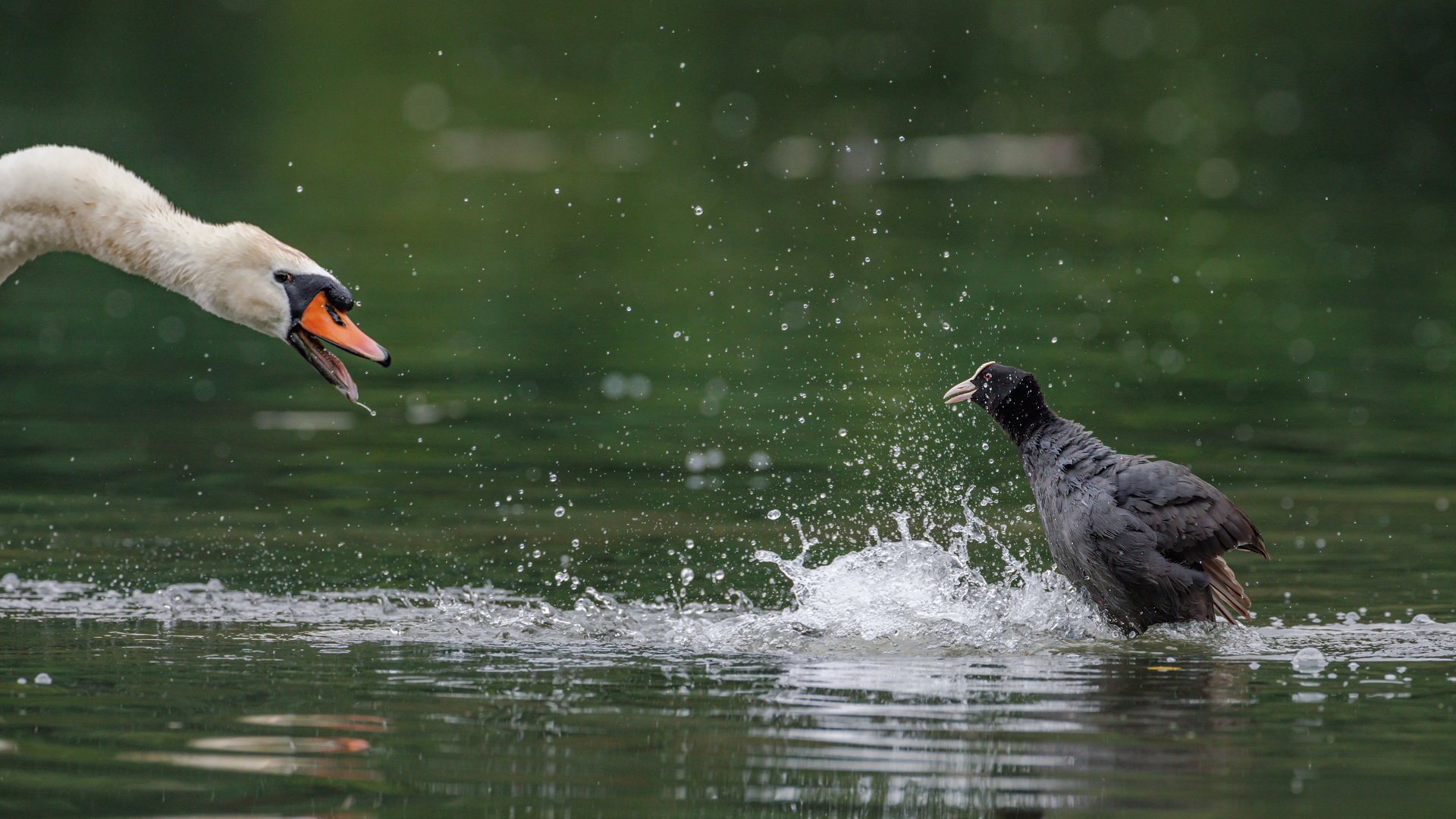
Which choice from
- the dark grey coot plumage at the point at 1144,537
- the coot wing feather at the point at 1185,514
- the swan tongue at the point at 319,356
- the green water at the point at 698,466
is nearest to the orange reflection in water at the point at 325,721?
the green water at the point at 698,466

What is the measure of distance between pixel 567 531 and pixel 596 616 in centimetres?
205

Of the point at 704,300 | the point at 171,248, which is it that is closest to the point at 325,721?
the point at 171,248

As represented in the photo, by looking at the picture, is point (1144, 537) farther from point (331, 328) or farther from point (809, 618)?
point (331, 328)

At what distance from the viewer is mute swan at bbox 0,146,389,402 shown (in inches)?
344

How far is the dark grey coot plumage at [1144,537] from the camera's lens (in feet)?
32.6

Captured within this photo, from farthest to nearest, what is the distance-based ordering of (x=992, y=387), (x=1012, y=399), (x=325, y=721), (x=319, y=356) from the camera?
1. (x=992, y=387)
2. (x=1012, y=399)
3. (x=319, y=356)
4. (x=325, y=721)

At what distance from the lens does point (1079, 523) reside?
10086 millimetres

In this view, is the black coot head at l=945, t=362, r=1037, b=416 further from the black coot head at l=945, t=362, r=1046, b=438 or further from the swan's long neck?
the swan's long neck

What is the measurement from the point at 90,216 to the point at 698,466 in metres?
5.88

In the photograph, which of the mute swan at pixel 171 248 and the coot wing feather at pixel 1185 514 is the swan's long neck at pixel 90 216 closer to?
the mute swan at pixel 171 248

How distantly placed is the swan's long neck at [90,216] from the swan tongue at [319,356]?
520mm

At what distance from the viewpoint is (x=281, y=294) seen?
8727 millimetres

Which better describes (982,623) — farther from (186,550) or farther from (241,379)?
(241,379)

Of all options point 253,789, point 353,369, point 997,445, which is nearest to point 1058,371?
point 997,445
